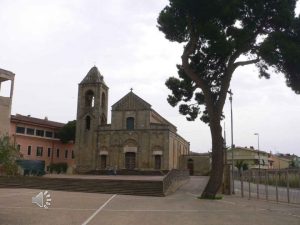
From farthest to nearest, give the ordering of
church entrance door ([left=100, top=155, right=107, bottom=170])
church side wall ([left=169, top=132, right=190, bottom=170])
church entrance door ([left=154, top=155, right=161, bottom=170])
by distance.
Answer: church entrance door ([left=100, top=155, right=107, bottom=170])
church side wall ([left=169, top=132, right=190, bottom=170])
church entrance door ([left=154, top=155, right=161, bottom=170])

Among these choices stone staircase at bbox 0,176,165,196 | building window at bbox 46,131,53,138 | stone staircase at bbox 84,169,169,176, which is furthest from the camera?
building window at bbox 46,131,53,138

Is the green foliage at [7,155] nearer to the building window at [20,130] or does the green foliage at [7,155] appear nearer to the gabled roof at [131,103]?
the gabled roof at [131,103]

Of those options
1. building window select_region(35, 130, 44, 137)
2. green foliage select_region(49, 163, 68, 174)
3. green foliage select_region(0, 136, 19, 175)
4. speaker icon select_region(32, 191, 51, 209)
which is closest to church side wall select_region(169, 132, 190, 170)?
green foliage select_region(49, 163, 68, 174)

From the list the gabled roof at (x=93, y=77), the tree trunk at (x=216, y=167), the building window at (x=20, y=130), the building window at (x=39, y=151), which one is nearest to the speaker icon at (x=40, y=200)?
the tree trunk at (x=216, y=167)

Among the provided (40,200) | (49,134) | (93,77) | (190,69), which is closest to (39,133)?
(49,134)

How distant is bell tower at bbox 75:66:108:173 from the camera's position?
54.2 metres

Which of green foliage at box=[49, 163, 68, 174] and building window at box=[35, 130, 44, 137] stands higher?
building window at box=[35, 130, 44, 137]

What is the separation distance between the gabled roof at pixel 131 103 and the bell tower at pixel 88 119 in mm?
2621

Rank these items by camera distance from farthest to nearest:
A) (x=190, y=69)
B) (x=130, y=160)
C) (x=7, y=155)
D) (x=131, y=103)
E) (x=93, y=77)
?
(x=93, y=77) < (x=131, y=103) < (x=130, y=160) < (x=190, y=69) < (x=7, y=155)

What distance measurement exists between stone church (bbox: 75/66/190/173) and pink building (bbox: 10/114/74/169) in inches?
308

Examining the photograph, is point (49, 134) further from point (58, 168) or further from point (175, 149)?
point (175, 149)

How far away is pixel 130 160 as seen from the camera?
53531 mm

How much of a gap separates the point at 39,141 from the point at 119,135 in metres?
13.9

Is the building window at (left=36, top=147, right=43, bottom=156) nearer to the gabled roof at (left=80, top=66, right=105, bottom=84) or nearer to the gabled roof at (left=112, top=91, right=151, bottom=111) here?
the gabled roof at (left=80, top=66, right=105, bottom=84)
